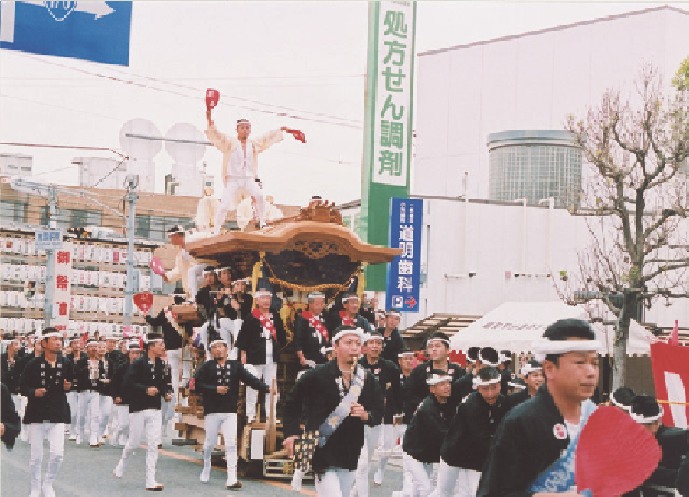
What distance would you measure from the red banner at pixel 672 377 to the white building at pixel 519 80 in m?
33.5

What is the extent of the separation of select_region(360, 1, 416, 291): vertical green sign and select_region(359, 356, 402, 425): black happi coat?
41.2ft

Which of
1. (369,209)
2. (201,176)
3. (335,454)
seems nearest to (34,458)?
(335,454)

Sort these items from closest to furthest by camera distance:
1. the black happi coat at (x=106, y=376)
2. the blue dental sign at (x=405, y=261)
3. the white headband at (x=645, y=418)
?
the white headband at (x=645, y=418) → the black happi coat at (x=106, y=376) → the blue dental sign at (x=405, y=261)

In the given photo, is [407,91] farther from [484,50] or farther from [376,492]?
[484,50]

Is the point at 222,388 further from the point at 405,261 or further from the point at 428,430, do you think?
the point at 405,261

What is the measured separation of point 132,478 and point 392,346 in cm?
494

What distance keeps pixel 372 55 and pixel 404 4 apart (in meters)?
1.82

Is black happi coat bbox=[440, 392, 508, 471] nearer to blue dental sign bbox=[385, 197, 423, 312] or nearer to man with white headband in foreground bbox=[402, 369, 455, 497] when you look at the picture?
man with white headband in foreground bbox=[402, 369, 455, 497]

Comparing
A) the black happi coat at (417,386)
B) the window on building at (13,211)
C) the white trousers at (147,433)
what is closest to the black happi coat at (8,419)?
the white trousers at (147,433)

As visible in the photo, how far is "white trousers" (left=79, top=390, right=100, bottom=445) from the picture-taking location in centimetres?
2106

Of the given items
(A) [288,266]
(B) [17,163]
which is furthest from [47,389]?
(B) [17,163]

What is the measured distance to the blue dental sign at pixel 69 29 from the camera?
7.72m

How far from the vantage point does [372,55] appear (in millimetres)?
27078

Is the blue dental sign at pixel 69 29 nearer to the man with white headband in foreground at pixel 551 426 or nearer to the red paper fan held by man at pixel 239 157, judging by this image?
the man with white headband in foreground at pixel 551 426
